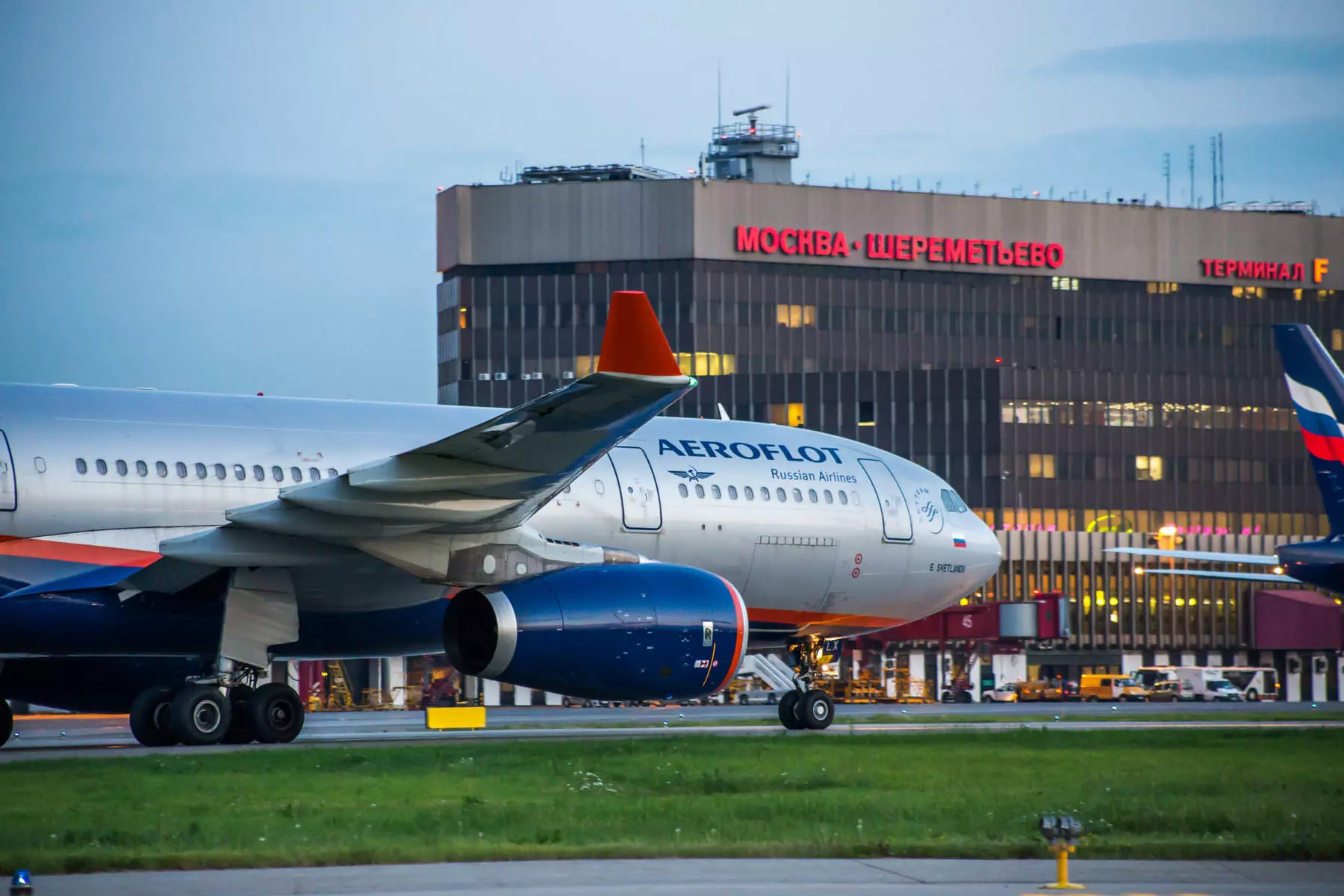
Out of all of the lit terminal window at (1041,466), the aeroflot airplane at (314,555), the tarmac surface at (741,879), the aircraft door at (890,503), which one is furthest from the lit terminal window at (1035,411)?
the tarmac surface at (741,879)

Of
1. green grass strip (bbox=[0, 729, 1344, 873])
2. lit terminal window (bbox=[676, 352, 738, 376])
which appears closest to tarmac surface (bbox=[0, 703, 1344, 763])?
green grass strip (bbox=[0, 729, 1344, 873])

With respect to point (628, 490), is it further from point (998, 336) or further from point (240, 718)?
point (998, 336)

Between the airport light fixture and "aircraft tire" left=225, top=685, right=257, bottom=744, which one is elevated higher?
the airport light fixture

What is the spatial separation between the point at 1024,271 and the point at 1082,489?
47.9 ft

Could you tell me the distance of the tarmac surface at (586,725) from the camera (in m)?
22.2

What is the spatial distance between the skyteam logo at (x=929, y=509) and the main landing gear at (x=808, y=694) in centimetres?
232

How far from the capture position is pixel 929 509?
26359 mm

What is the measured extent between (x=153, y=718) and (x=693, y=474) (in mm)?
7355

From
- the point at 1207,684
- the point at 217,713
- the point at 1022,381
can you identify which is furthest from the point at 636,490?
the point at 1022,381

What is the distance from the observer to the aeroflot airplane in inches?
718

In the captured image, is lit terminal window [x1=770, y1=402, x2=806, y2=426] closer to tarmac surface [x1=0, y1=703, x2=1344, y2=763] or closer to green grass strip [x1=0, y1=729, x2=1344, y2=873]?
tarmac surface [x1=0, y1=703, x2=1344, y2=763]

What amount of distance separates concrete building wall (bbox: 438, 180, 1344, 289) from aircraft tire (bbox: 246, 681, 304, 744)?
2765 inches

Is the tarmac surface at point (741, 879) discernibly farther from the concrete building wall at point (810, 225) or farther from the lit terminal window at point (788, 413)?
the concrete building wall at point (810, 225)

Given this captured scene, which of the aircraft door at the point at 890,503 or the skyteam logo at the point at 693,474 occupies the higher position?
the skyteam logo at the point at 693,474
